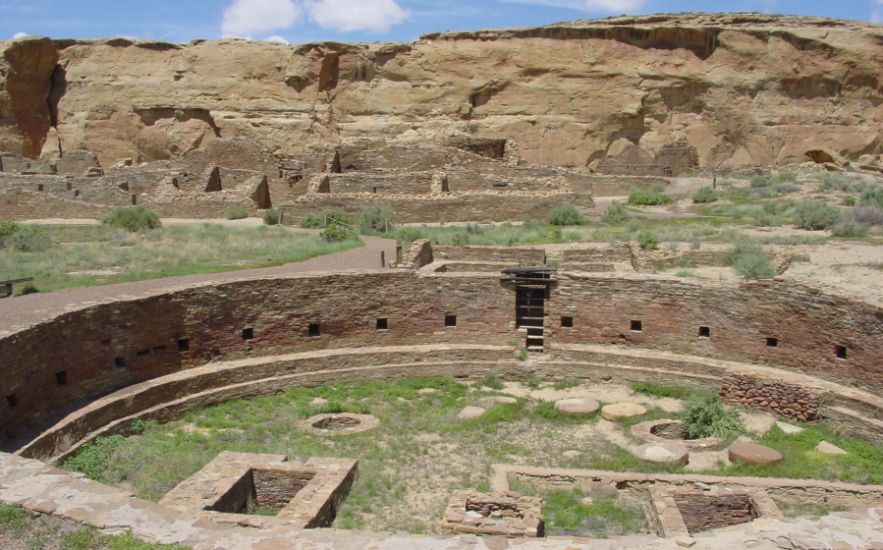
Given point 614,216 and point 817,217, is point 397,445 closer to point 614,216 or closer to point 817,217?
point 614,216

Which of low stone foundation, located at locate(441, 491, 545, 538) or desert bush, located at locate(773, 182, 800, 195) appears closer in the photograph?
low stone foundation, located at locate(441, 491, 545, 538)

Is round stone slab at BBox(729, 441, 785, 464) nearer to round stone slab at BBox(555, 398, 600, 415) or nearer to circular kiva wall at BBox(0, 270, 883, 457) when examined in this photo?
circular kiva wall at BBox(0, 270, 883, 457)

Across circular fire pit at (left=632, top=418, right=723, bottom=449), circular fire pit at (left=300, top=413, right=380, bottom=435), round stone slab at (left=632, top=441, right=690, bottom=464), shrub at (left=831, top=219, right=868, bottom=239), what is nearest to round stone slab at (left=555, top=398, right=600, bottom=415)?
circular fire pit at (left=632, top=418, right=723, bottom=449)

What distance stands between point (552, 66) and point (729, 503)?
114 feet

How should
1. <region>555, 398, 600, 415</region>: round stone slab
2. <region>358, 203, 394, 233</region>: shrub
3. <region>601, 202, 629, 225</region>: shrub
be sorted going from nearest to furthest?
<region>555, 398, 600, 415</region>: round stone slab, <region>358, 203, 394, 233</region>: shrub, <region>601, 202, 629, 225</region>: shrub

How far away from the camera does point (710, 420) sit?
1235 centimetres

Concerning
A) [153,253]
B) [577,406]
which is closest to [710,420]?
[577,406]

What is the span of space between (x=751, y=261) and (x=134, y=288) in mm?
12909

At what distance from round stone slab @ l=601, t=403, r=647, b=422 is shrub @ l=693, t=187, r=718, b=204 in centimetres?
1909

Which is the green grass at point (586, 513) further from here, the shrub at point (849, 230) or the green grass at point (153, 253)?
the shrub at point (849, 230)

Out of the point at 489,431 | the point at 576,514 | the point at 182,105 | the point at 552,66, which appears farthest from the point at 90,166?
the point at 576,514

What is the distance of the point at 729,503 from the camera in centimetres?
940

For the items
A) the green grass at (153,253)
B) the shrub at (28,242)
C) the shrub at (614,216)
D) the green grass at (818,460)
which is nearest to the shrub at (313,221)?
the green grass at (153,253)

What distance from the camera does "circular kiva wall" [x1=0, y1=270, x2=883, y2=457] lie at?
12.5 metres
